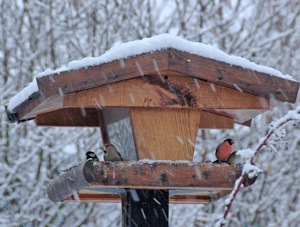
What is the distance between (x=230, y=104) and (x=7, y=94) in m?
4.18

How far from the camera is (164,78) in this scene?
→ 2.94 metres

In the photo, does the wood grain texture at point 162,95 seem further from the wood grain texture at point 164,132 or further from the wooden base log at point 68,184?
the wooden base log at point 68,184

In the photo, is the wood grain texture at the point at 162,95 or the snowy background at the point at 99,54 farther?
the snowy background at the point at 99,54

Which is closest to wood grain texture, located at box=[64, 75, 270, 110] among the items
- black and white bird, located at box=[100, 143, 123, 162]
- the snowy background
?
black and white bird, located at box=[100, 143, 123, 162]

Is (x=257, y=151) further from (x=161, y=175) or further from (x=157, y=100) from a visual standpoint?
(x=157, y=100)

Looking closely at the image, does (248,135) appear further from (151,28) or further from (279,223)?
(151,28)

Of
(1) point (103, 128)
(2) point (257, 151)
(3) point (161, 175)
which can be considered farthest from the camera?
(1) point (103, 128)

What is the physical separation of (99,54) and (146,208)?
4.32 meters

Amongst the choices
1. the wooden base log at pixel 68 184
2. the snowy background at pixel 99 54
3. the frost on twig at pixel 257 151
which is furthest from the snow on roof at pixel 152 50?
the snowy background at pixel 99 54

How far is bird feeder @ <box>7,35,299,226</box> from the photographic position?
2.75 meters

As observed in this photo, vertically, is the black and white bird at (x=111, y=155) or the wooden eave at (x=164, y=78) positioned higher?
the wooden eave at (x=164, y=78)

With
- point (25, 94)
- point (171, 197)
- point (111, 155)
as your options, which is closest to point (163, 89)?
point (111, 155)

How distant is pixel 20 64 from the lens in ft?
22.9

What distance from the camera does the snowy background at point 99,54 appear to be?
6.63 meters
